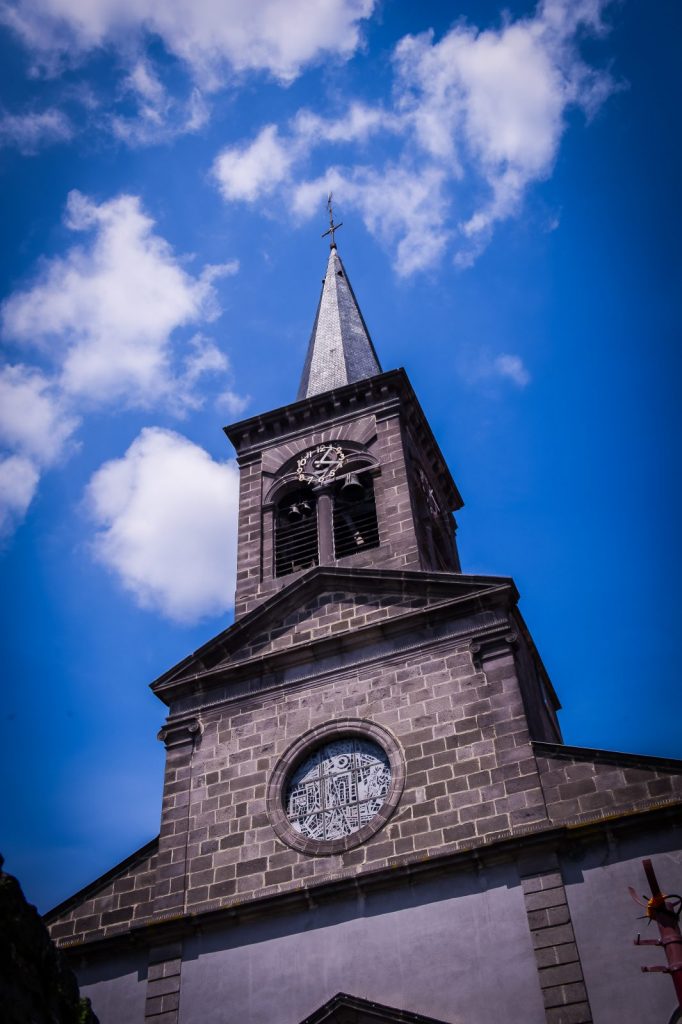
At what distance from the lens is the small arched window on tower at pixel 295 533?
68.3 ft

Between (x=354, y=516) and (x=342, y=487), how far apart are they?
80 centimetres

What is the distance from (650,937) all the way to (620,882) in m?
0.79

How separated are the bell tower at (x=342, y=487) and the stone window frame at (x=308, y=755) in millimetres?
4119

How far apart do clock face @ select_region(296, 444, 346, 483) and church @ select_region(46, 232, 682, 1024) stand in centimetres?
252

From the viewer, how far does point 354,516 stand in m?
21.3

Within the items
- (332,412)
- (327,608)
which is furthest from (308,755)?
(332,412)

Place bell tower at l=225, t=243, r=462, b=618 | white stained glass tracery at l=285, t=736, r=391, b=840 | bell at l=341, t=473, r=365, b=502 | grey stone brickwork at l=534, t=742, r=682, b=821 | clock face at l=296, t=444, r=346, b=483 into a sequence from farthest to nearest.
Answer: clock face at l=296, t=444, r=346, b=483 → bell at l=341, t=473, r=365, b=502 → bell tower at l=225, t=243, r=462, b=618 → white stained glass tracery at l=285, t=736, r=391, b=840 → grey stone brickwork at l=534, t=742, r=682, b=821

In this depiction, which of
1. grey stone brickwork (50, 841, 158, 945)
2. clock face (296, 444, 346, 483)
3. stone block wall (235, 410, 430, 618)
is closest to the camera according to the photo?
grey stone brickwork (50, 841, 158, 945)

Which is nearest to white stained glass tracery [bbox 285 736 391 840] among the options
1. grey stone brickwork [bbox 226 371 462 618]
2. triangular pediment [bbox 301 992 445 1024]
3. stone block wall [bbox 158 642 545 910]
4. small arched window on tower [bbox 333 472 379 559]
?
stone block wall [bbox 158 642 545 910]

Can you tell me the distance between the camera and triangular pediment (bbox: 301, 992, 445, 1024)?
12336mm

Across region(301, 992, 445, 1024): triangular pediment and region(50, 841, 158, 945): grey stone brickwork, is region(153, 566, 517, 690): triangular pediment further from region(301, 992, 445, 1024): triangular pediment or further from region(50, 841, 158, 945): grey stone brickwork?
region(301, 992, 445, 1024): triangular pediment

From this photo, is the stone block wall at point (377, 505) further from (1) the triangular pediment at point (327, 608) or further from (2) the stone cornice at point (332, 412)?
Answer: (1) the triangular pediment at point (327, 608)

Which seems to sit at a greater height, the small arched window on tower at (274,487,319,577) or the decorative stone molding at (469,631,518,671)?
the small arched window on tower at (274,487,319,577)

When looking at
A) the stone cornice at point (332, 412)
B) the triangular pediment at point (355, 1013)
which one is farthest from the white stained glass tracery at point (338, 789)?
the stone cornice at point (332, 412)
